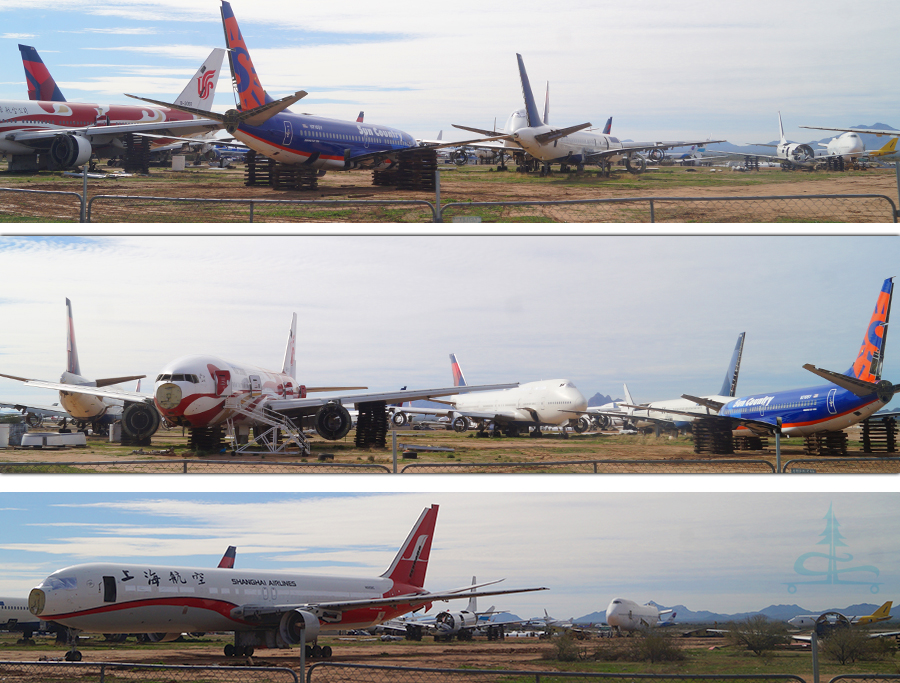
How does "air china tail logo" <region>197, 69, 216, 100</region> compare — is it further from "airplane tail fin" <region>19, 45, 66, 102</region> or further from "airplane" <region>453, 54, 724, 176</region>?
"airplane" <region>453, 54, 724, 176</region>

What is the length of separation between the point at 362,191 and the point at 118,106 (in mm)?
21355

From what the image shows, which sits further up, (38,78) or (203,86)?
(203,86)

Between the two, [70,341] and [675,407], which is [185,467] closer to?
[70,341]

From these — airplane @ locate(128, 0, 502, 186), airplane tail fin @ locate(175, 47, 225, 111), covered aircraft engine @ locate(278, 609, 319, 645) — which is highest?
airplane tail fin @ locate(175, 47, 225, 111)

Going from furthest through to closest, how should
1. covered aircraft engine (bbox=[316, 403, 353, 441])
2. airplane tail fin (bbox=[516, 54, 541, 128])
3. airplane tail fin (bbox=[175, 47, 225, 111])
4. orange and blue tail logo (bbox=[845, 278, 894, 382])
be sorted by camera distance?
airplane tail fin (bbox=[175, 47, 225, 111]) → airplane tail fin (bbox=[516, 54, 541, 128]) → covered aircraft engine (bbox=[316, 403, 353, 441]) → orange and blue tail logo (bbox=[845, 278, 894, 382])

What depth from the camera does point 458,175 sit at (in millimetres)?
30172

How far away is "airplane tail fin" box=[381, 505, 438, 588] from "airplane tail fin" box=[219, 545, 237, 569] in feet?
15.5

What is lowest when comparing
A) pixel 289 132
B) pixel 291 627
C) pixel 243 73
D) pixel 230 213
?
pixel 291 627

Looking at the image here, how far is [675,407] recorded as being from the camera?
885 inches

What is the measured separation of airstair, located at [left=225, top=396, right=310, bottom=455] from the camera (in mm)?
17812

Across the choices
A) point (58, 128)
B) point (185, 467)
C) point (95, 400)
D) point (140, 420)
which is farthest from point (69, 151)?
point (185, 467)

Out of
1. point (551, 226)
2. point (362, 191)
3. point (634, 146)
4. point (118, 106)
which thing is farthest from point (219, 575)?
point (634, 146)

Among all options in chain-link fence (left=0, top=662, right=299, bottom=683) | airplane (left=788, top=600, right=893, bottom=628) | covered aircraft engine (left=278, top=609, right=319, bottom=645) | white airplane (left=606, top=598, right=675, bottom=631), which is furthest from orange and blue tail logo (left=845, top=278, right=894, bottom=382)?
covered aircraft engine (left=278, top=609, right=319, bottom=645)

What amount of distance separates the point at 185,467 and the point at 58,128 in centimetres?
2583
